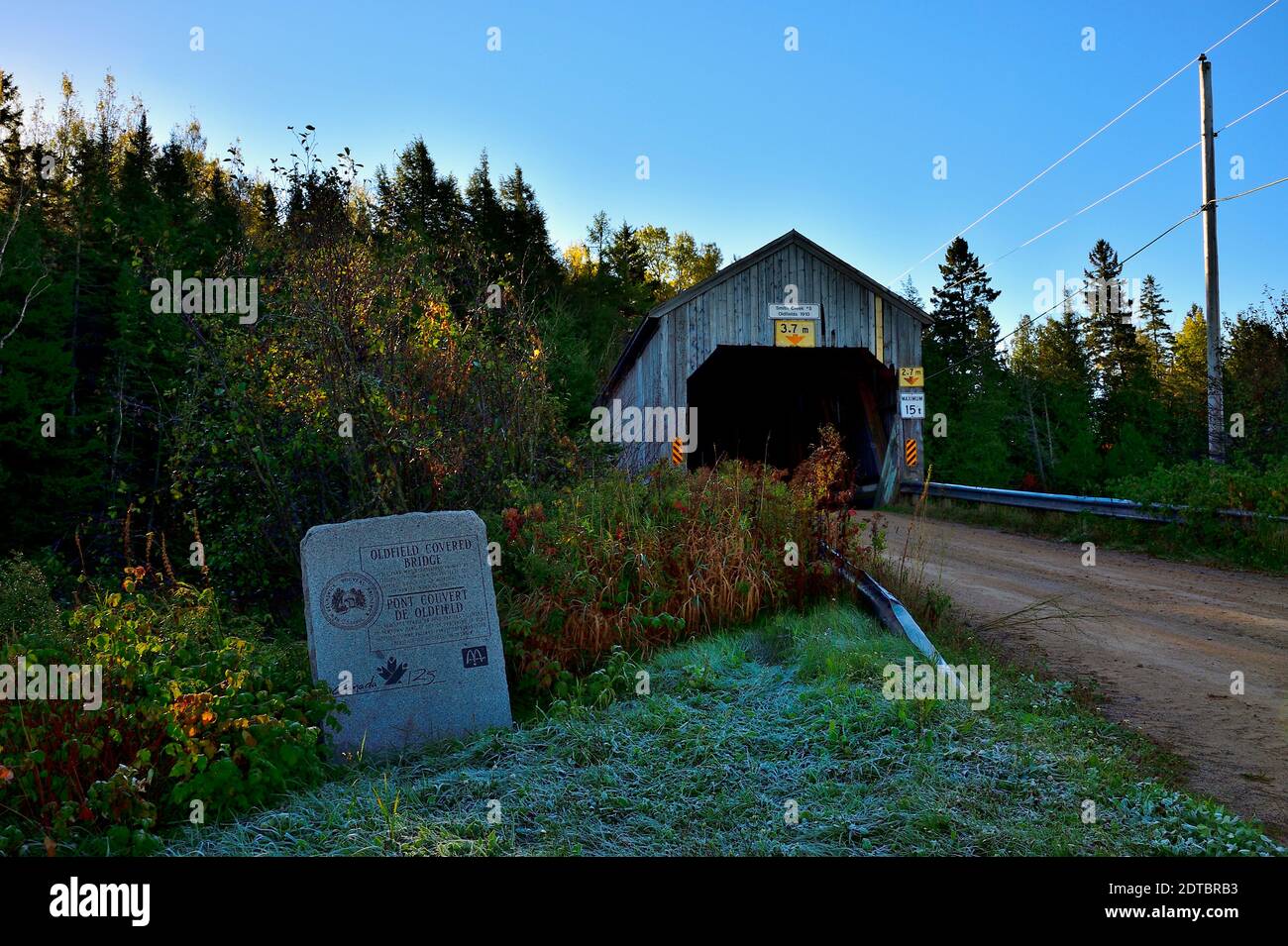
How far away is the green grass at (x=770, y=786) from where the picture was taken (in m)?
3.73

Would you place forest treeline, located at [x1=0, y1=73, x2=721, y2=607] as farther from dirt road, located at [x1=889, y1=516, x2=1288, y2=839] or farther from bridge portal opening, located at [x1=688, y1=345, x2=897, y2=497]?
bridge portal opening, located at [x1=688, y1=345, x2=897, y2=497]

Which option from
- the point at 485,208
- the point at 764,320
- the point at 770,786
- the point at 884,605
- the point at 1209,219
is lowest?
the point at 770,786

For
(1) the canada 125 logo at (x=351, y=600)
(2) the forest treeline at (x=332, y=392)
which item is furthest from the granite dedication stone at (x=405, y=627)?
(2) the forest treeline at (x=332, y=392)

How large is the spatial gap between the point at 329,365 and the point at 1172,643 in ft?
25.8

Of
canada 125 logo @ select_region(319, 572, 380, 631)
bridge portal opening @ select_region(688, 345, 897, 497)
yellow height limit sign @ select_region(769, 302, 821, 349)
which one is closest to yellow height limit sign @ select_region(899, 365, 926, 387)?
bridge portal opening @ select_region(688, 345, 897, 497)

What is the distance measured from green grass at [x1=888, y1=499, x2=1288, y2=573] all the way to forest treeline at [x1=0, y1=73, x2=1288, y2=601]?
84.4 inches

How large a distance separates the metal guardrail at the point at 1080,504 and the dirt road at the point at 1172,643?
39.2 inches

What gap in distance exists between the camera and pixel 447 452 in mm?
8188

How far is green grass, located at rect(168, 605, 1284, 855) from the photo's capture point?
373 centimetres

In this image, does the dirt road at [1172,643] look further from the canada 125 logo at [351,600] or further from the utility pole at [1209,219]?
the utility pole at [1209,219]

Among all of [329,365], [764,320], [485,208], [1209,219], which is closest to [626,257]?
[485,208]

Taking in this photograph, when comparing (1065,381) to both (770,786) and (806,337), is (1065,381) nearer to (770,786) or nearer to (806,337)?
(806,337)

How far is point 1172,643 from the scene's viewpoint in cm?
743
